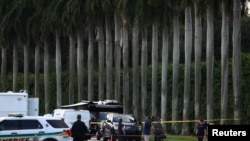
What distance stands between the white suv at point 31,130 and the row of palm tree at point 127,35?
18210 mm

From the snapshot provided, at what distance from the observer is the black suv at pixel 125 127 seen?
44.2 meters

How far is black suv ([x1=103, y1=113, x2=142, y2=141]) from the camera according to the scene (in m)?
44.2

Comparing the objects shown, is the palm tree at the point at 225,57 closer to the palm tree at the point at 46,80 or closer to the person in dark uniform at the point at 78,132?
the person in dark uniform at the point at 78,132

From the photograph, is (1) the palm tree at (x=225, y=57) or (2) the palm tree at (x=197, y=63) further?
(2) the palm tree at (x=197, y=63)

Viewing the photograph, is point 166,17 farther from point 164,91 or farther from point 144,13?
point 164,91

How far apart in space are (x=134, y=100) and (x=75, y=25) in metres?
9.35

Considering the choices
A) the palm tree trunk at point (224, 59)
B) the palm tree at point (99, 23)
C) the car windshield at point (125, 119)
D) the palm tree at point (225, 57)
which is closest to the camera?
the car windshield at point (125, 119)

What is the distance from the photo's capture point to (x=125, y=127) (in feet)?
145

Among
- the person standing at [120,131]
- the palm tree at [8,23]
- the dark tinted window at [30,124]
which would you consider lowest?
the person standing at [120,131]

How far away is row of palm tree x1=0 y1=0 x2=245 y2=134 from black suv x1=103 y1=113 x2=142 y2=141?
20.2 ft

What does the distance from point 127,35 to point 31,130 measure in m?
33.5

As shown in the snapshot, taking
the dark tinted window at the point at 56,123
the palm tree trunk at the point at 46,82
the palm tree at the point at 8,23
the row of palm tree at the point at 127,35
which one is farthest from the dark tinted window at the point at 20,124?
the palm tree at the point at 8,23

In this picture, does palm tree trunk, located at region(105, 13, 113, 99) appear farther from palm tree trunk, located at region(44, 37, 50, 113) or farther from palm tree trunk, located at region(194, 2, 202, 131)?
palm tree trunk, located at region(194, 2, 202, 131)

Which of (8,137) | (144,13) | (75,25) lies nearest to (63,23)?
(75,25)
